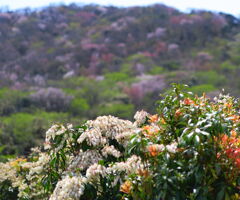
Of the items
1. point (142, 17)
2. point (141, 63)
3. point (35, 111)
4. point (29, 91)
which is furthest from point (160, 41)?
point (35, 111)

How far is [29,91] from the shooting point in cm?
1683

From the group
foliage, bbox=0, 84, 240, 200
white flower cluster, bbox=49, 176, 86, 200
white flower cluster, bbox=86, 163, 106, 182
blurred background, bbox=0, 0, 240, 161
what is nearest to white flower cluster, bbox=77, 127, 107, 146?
foliage, bbox=0, 84, 240, 200

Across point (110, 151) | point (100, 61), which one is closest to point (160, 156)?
point (110, 151)

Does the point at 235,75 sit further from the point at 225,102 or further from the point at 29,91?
the point at 225,102

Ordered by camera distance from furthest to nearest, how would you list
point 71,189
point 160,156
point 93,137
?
point 93,137, point 71,189, point 160,156

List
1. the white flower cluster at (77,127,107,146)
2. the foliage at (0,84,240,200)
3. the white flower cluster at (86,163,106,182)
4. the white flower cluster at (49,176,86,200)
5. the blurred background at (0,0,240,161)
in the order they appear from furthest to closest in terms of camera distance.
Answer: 1. the blurred background at (0,0,240,161)
2. the white flower cluster at (77,127,107,146)
3. the white flower cluster at (86,163,106,182)
4. the white flower cluster at (49,176,86,200)
5. the foliage at (0,84,240,200)

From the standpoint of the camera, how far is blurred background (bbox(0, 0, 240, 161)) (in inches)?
547

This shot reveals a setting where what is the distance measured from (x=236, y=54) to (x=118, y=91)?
27.6ft

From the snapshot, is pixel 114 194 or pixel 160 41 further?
pixel 160 41

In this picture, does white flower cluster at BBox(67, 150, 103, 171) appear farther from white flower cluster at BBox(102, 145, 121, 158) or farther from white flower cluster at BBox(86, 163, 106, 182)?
white flower cluster at BBox(86, 163, 106, 182)

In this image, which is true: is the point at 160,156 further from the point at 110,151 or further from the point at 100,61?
the point at 100,61

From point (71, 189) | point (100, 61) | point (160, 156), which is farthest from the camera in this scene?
point (100, 61)

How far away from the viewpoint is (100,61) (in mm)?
22906

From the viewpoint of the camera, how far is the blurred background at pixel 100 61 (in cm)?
1391
